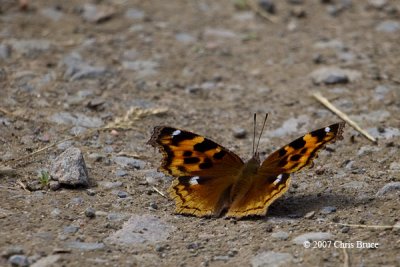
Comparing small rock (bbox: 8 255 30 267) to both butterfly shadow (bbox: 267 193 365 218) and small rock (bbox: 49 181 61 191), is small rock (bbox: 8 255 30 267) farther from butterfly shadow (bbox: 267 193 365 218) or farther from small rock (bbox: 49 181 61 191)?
butterfly shadow (bbox: 267 193 365 218)

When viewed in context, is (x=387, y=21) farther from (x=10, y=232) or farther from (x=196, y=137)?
(x=10, y=232)

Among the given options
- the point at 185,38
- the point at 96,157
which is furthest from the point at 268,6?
the point at 96,157

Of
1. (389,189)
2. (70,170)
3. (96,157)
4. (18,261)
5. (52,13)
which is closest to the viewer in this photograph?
(18,261)

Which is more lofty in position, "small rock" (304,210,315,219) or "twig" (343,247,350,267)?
"twig" (343,247,350,267)

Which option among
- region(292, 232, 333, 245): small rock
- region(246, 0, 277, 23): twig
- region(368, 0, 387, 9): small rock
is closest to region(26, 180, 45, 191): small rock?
region(292, 232, 333, 245): small rock

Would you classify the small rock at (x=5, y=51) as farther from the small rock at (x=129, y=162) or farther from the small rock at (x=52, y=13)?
the small rock at (x=129, y=162)

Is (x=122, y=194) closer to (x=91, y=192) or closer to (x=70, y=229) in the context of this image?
(x=91, y=192)
